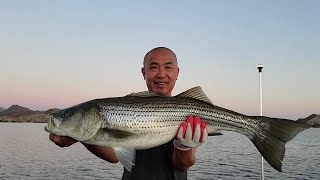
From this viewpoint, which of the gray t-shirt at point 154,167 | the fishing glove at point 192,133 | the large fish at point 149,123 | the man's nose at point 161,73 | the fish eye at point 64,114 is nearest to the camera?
the fishing glove at point 192,133

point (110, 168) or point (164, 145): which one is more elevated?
point (164, 145)

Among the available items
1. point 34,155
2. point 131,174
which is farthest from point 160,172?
point 34,155

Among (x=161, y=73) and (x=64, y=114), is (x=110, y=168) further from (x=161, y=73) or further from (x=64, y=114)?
(x=64, y=114)

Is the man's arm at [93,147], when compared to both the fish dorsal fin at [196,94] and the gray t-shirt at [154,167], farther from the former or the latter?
the fish dorsal fin at [196,94]

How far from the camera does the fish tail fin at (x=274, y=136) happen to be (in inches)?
211

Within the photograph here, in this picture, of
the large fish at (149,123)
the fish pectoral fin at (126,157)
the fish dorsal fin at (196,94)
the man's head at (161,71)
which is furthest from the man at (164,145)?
the fish pectoral fin at (126,157)

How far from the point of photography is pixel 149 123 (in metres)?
5.55

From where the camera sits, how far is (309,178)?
1308 inches

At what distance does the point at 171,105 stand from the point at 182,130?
0.48 m

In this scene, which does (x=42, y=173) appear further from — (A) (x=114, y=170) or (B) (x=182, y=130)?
(B) (x=182, y=130)

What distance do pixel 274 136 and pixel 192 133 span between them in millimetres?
1228

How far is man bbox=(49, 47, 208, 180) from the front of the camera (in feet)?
17.7

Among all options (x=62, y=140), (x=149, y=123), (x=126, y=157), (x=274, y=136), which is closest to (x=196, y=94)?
(x=149, y=123)

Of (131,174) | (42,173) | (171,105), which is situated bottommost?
(42,173)
